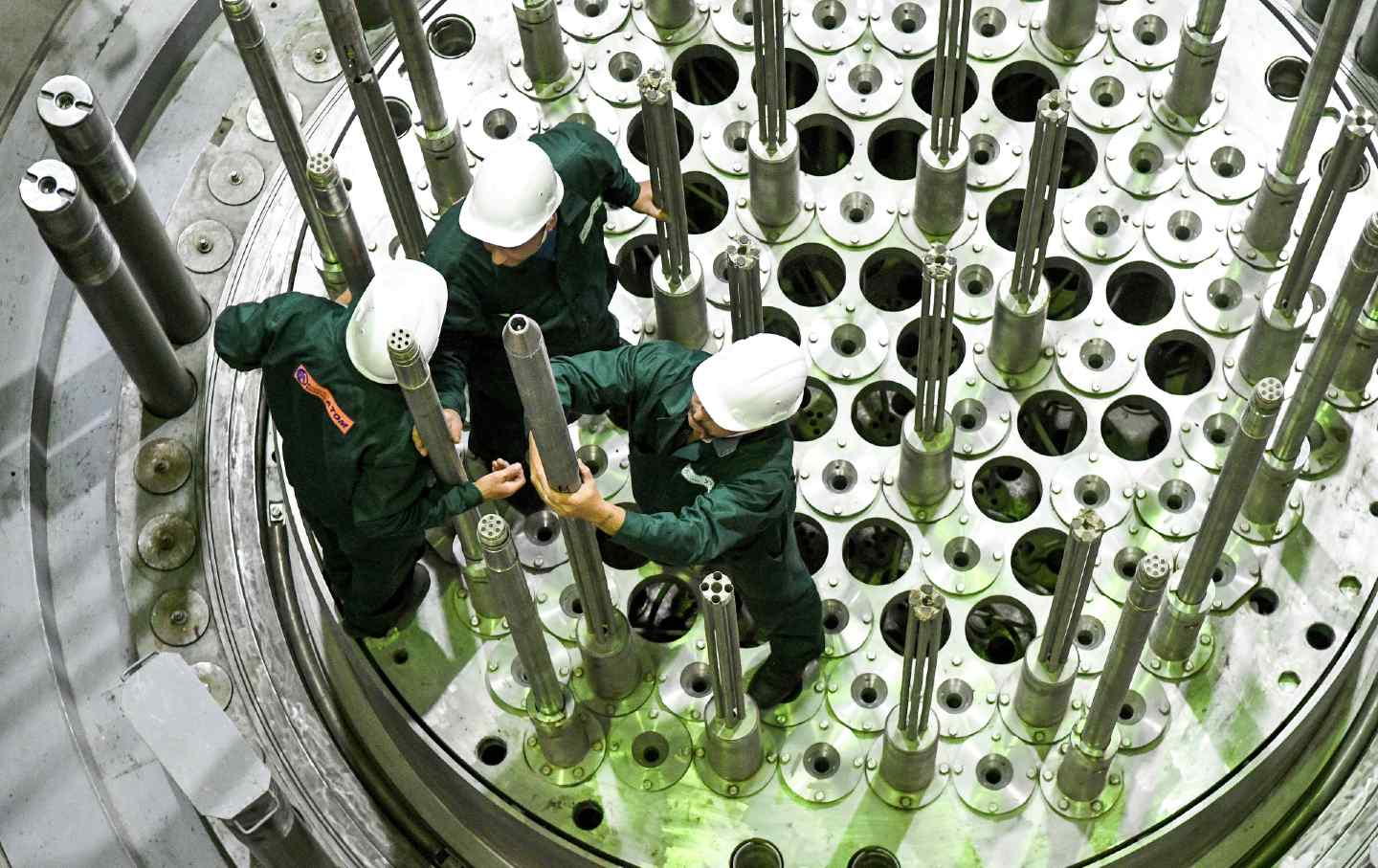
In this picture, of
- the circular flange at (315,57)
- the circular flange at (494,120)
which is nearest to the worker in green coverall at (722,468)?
the circular flange at (494,120)

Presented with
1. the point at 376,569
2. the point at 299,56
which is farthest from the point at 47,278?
the point at 376,569

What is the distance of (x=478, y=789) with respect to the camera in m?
5.54

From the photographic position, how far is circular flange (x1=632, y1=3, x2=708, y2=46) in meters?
6.45

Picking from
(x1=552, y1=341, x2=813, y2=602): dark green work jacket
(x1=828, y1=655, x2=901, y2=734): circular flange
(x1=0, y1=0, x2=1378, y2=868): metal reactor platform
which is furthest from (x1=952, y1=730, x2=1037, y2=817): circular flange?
(x1=552, y1=341, x2=813, y2=602): dark green work jacket

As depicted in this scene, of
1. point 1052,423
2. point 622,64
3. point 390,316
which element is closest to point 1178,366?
point 1052,423

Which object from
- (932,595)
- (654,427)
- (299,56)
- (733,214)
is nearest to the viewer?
(932,595)

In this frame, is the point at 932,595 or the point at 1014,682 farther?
the point at 1014,682

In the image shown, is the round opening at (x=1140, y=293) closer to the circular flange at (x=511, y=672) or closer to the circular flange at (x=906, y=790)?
the circular flange at (x=906, y=790)

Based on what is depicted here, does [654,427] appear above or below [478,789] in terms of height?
above

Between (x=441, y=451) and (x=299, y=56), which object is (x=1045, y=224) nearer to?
(x=441, y=451)

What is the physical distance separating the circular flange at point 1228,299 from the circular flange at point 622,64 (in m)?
1.85

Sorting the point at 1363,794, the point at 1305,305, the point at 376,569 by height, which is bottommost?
the point at 1363,794

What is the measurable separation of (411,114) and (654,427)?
1.58 m

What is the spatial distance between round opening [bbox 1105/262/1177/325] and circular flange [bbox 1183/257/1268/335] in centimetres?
8
